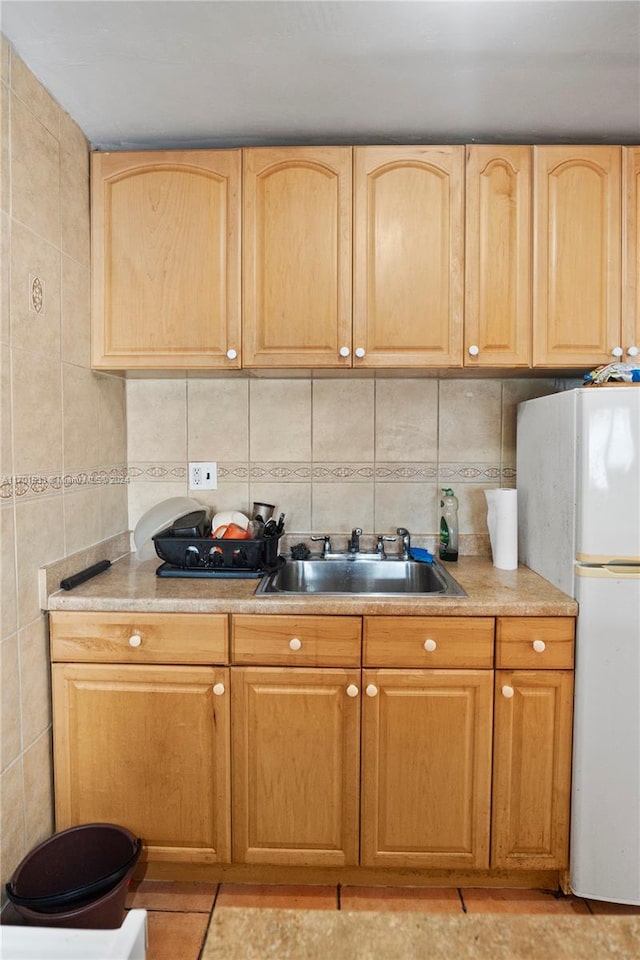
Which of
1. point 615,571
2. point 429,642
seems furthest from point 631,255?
point 429,642

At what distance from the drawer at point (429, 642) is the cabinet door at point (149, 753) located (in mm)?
444

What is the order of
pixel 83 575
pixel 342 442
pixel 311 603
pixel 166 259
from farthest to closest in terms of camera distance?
pixel 342 442, pixel 166 259, pixel 83 575, pixel 311 603

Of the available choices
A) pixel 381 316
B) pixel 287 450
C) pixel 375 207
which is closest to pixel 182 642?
pixel 287 450

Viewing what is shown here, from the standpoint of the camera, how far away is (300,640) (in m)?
1.65

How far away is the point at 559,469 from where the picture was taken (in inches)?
67.8

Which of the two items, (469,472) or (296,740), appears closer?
(296,740)

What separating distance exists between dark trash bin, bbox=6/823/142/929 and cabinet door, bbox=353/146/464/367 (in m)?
1.59

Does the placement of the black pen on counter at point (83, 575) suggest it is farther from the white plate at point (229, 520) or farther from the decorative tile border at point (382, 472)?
the decorative tile border at point (382, 472)

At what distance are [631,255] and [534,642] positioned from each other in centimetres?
126

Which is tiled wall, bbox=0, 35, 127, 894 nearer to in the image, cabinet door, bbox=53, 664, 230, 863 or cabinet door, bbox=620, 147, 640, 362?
cabinet door, bbox=53, 664, 230, 863

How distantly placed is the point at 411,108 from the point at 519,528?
55.1 inches

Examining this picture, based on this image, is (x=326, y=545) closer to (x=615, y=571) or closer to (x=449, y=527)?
(x=449, y=527)

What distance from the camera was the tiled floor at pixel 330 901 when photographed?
1637 mm

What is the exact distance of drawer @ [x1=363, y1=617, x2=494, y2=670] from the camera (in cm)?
164
